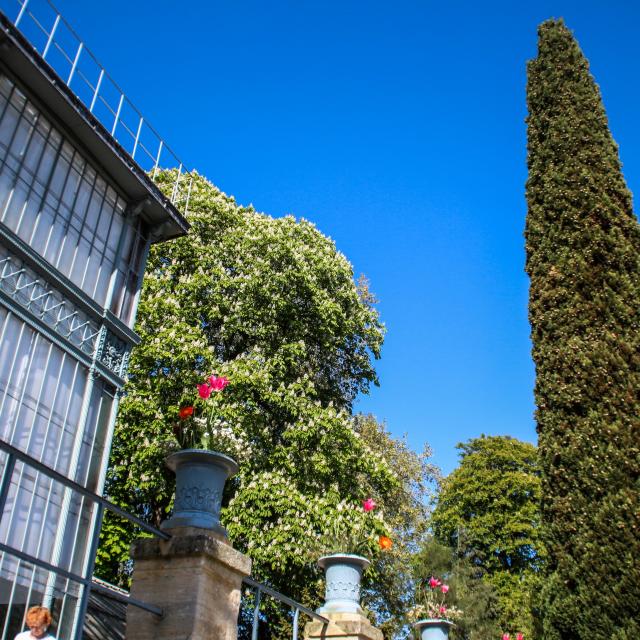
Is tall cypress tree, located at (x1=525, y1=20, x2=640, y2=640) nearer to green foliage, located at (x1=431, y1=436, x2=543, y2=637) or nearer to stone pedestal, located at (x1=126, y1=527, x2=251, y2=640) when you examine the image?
stone pedestal, located at (x1=126, y1=527, x2=251, y2=640)

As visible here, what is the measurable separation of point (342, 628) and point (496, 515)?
23544 millimetres

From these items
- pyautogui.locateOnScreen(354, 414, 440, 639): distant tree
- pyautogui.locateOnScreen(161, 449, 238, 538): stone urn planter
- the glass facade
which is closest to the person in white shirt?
pyautogui.locateOnScreen(161, 449, 238, 538): stone urn planter

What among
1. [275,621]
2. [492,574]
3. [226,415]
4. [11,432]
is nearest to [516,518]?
[492,574]

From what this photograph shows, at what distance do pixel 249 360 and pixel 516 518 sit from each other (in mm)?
17377

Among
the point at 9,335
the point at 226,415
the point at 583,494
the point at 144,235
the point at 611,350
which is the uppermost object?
the point at 144,235

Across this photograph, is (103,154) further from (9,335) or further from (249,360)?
(249,360)

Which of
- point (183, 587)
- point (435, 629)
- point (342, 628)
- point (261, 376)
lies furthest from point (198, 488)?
point (261, 376)

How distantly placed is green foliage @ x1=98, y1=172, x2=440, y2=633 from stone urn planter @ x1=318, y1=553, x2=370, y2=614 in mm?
6339

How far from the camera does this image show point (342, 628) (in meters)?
6.92

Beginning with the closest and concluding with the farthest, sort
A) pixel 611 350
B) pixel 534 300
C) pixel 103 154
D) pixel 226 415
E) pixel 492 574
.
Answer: pixel 611 350 < pixel 103 154 < pixel 534 300 < pixel 226 415 < pixel 492 574

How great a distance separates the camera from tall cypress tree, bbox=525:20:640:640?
8.06 metres

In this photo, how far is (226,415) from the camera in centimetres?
1444

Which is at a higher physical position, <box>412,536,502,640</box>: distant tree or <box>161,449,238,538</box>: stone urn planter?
<box>412,536,502,640</box>: distant tree

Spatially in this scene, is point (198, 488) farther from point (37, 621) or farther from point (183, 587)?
point (37, 621)
